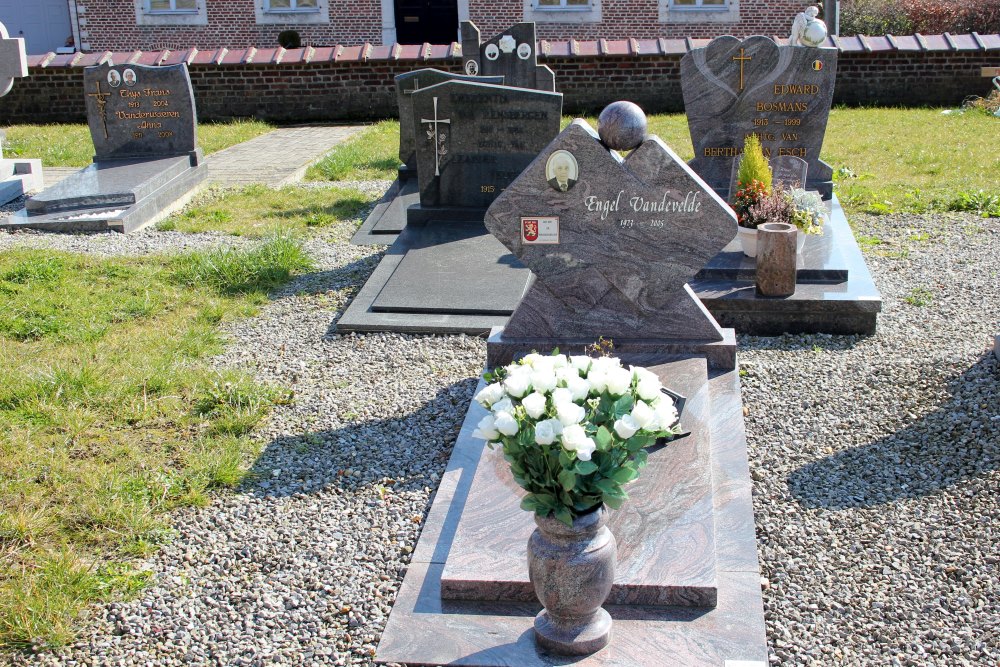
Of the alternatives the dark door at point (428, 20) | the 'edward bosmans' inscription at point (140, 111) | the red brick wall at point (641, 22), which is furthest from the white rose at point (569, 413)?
the dark door at point (428, 20)

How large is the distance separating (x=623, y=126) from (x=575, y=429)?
2483 mm

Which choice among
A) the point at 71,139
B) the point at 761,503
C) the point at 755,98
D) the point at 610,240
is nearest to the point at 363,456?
the point at 610,240

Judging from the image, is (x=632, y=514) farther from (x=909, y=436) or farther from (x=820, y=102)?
(x=820, y=102)

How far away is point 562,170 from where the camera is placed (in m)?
4.98

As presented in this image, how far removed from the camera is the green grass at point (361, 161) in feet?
38.8

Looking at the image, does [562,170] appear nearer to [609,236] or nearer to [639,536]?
[609,236]

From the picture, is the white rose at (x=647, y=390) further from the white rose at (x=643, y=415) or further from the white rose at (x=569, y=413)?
the white rose at (x=569, y=413)

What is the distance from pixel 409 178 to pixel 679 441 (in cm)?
675

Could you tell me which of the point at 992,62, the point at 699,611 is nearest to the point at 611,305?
the point at 699,611

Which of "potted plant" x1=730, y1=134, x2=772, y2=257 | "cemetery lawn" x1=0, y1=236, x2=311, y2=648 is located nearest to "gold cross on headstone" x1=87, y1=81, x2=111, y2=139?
"cemetery lawn" x1=0, y1=236, x2=311, y2=648

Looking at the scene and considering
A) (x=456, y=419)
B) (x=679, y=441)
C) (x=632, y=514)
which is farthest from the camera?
(x=456, y=419)

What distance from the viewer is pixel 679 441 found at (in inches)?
170

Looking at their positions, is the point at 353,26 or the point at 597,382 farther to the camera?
the point at 353,26

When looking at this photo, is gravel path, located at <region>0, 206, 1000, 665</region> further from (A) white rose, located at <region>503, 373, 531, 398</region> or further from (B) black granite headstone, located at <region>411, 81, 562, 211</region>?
(B) black granite headstone, located at <region>411, 81, 562, 211</region>
